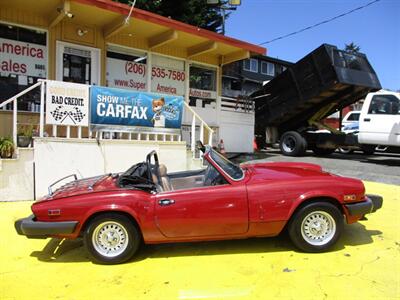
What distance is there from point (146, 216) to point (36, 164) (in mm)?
3784

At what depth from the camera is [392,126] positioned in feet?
38.4

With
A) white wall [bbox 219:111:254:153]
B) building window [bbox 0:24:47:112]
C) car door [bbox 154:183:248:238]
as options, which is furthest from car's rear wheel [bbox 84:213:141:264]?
white wall [bbox 219:111:254:153]

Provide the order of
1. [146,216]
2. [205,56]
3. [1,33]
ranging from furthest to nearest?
[205,56] < [1,33] < [146,216]

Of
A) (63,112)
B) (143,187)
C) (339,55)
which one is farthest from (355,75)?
(143,187)

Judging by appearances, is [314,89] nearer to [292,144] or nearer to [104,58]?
[292,144]

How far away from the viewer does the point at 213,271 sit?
4.19m

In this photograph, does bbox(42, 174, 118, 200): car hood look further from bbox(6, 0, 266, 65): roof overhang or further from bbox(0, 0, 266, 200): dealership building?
bbox(6, 0, 266, 65): roof overhang

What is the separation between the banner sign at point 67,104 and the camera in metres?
7.40

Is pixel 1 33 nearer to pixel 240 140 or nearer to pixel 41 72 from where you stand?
pixel 41 72

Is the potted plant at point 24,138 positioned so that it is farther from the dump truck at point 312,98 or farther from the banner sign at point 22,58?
the dump truck at point 312,98

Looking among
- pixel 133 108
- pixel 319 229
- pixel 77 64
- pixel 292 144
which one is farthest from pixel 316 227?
pixel 292 144

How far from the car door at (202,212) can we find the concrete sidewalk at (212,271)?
351 millimetres

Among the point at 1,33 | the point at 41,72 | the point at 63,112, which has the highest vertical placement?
the point at 1,33

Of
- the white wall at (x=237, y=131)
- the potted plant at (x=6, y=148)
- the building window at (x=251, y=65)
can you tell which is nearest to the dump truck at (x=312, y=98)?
the white wall at (x=237, y=131)
